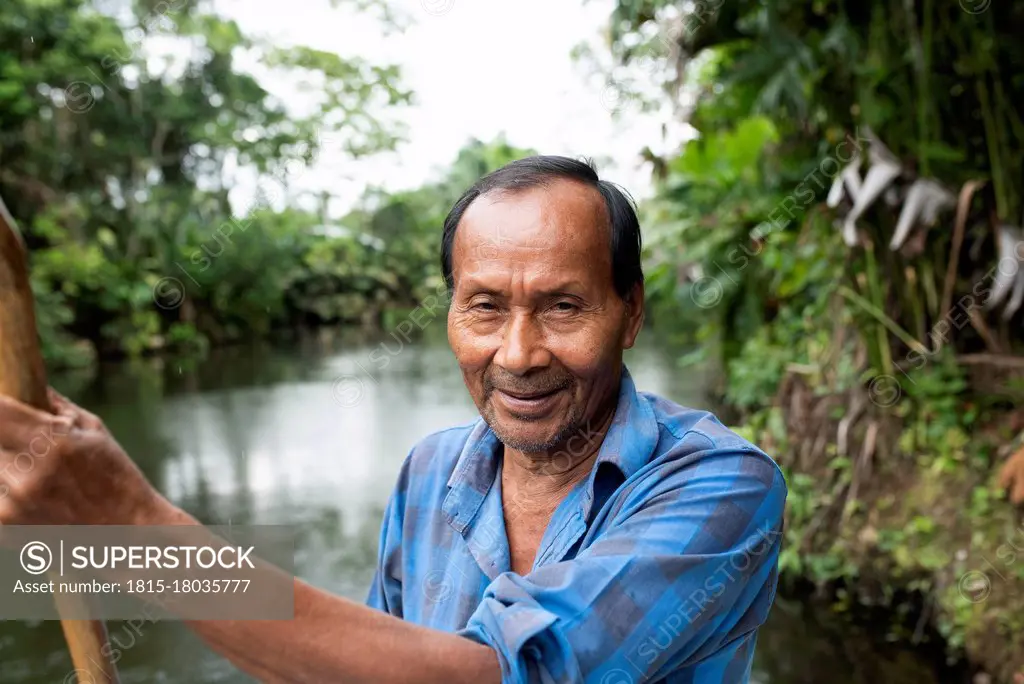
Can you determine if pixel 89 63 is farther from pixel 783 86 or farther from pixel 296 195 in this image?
pixel 783 86

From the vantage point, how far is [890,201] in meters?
3.63

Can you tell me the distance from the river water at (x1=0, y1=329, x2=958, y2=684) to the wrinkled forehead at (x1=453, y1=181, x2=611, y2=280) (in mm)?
2913

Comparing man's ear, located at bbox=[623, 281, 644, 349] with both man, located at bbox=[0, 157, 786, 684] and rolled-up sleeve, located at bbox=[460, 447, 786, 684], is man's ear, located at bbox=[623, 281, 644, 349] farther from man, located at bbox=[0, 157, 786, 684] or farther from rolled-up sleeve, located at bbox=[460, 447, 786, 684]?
rolled-up sleeve, located at bbox=[460, 447, 786, 684]

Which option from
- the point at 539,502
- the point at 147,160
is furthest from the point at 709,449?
the point at 147,160

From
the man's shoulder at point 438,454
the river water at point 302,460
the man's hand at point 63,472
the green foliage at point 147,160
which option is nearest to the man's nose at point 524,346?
the man's shoulder at point 438,454

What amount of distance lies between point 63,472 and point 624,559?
0.52 meters

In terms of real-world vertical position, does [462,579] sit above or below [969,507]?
above

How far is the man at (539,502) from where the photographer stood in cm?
79

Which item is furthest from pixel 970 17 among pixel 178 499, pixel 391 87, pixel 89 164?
pixel 89 164

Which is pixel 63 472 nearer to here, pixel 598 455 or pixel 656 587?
pixel 656 587

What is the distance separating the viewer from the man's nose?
3.61 ft

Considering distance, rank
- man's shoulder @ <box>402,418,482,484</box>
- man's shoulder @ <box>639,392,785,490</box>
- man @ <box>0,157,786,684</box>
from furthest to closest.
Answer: man's shoulder @ <box>402,418,482,484</box> → man's shoulder @ <box>639,392,785,490</box> → man @ <box>0,157,786,684</box>

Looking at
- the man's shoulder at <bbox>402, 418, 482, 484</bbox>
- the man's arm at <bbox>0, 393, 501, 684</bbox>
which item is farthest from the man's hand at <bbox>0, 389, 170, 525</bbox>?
the man's shoulder at <bbox>402, 418, 482, 484</bbox>

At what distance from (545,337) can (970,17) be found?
3386mm
